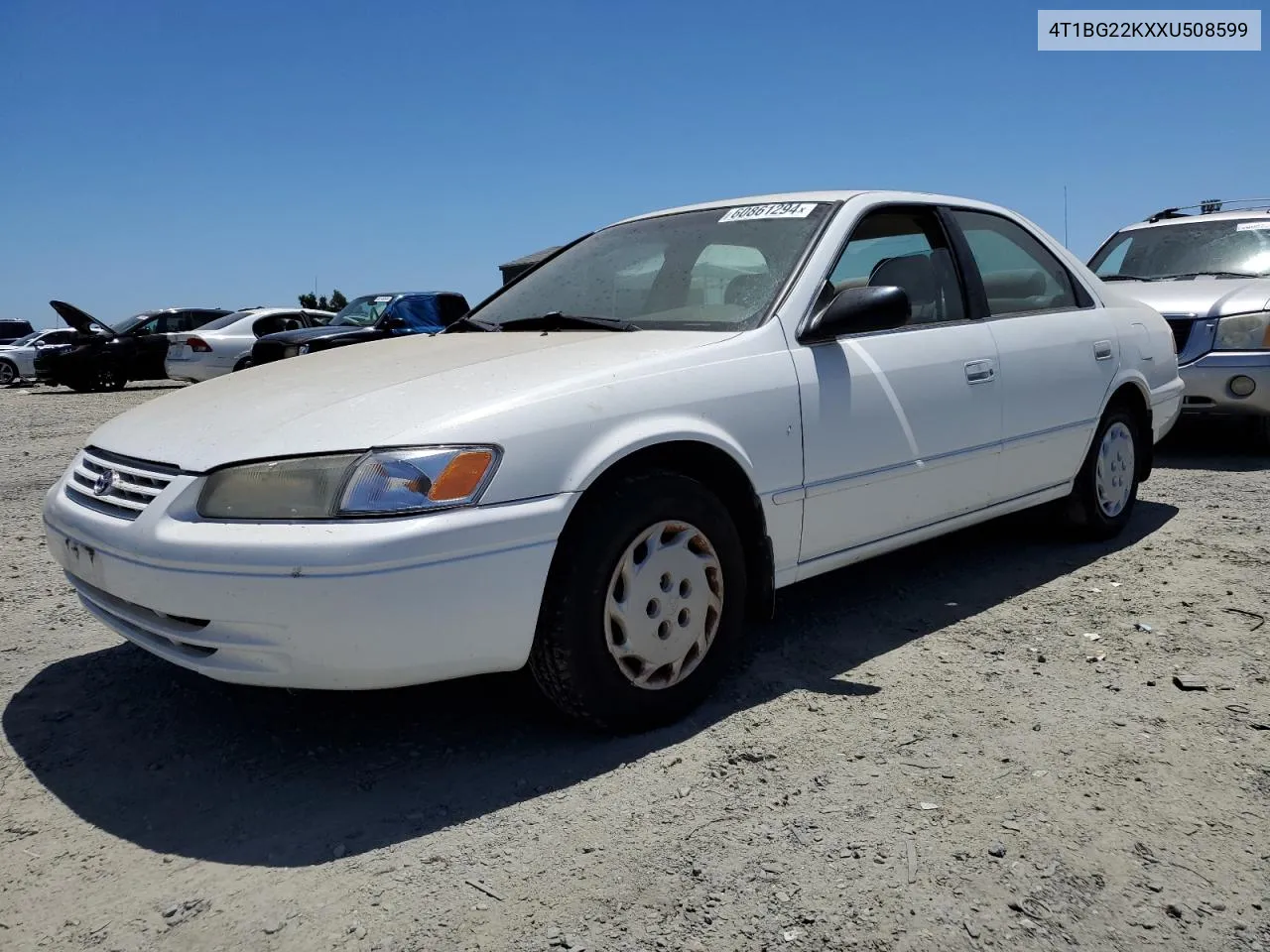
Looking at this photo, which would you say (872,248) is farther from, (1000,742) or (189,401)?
(189,401)

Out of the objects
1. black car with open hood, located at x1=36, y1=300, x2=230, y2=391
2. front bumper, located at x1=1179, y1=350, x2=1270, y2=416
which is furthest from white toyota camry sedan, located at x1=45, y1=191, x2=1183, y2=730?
black car with open hood, located at x1=36, y1=300, x2=230, y2=391

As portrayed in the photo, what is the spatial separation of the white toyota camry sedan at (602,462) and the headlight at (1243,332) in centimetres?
314

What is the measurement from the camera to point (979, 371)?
3.96 meters

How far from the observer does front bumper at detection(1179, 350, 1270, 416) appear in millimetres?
6867

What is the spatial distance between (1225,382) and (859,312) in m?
4.73

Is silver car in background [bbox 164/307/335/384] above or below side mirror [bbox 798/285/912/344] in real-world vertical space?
below

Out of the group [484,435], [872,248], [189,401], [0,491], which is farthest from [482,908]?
[0,491]

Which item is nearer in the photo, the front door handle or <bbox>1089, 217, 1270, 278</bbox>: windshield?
the front door handle

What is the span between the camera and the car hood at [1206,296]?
6.98m

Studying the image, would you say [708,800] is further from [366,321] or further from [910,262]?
[366,321]

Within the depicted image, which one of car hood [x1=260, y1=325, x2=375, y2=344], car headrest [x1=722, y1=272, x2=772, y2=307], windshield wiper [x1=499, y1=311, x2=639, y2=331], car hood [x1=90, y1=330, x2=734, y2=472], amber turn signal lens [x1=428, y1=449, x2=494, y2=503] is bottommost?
car hood [x1=260, y1=325, x2=375, y2=344]

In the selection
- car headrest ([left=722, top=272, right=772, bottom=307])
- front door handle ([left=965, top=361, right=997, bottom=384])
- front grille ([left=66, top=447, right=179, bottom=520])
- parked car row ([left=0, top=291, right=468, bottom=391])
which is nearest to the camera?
front grille ([left=66, top=447, right=179, bottom=520])

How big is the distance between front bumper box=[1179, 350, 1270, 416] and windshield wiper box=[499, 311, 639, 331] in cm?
498

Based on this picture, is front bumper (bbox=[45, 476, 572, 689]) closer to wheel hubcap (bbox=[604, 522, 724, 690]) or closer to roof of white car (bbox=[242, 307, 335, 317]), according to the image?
wheel hubcap (bbox=[604, 522, 724, 690])
